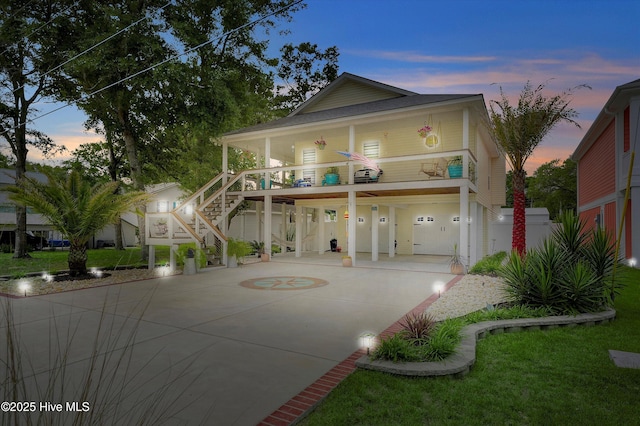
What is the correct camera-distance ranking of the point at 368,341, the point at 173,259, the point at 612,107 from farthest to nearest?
the point at 612,107
the point at 173,259
the point at 368,341

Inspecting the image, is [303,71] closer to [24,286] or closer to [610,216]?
[610,216]

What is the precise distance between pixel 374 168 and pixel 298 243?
19.9 feet

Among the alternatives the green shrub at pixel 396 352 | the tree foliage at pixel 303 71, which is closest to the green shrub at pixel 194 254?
the green shrub at pixel 396 352

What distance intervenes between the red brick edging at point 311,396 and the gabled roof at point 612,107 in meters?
14.1

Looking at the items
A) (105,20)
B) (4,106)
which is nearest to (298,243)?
(105,20)

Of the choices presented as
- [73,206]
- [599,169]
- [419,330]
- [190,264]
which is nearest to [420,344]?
[419,330]

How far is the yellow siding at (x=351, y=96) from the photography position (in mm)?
17969

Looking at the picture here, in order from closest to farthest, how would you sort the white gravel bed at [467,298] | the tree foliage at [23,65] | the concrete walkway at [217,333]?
1. the concrete walkway at [217,333]
2. the white gravel bed at [467,298]
3. the tree foliage at [23,65]

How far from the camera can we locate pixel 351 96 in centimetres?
1875

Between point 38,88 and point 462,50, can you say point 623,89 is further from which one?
point 38,88

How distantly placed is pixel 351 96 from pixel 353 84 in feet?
1.95

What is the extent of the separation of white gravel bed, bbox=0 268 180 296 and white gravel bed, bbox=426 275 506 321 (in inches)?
349

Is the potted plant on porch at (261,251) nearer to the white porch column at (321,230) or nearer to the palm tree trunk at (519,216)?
the white porch column at (321,230)

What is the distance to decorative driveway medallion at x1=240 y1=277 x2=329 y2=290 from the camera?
33.0ft
